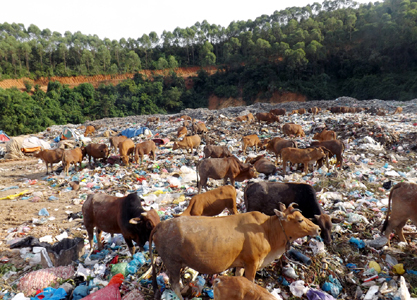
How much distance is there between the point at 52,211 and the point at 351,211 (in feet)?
25.5

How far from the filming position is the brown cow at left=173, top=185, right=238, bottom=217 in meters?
5.48

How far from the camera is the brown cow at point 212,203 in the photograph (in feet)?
18.0

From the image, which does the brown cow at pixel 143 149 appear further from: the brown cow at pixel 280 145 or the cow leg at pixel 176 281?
the cow leg at pixel 176 281

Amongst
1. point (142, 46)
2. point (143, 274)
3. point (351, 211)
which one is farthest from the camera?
point (142, 46)

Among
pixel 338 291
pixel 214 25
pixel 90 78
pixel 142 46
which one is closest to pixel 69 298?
pixel 338 291

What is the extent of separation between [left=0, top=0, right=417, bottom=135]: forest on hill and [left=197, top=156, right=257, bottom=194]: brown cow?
34.4m

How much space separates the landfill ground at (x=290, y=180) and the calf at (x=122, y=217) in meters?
0.40

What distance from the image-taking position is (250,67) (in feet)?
159

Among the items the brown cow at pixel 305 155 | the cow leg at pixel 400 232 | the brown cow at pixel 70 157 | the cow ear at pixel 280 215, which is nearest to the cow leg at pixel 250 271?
the cow ear at pixel 280 215

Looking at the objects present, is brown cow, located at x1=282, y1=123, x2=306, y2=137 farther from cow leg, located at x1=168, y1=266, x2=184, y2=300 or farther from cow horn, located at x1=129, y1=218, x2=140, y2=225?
cow leg, located at x1=168, y1=266, x2=184, y2=300

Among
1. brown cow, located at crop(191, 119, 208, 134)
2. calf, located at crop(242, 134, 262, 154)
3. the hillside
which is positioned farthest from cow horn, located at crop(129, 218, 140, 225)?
the hillside

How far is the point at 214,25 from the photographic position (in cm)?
6925

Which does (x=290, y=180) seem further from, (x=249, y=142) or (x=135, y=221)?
(x=135, y=221)

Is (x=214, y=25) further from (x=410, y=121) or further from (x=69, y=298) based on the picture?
(x=69, y=298)
